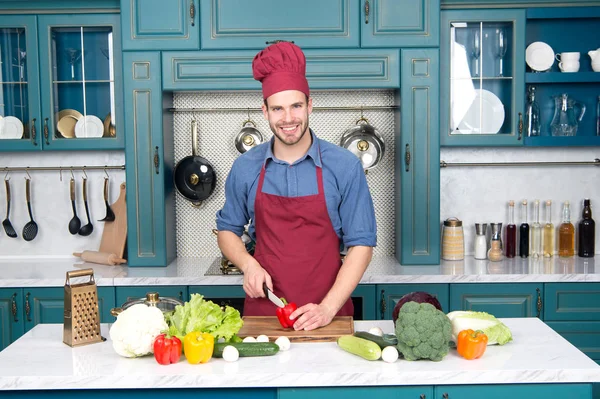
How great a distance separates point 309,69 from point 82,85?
143 centimetres

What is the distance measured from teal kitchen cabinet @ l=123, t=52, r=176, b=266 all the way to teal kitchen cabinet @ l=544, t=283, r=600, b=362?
227 centimetres

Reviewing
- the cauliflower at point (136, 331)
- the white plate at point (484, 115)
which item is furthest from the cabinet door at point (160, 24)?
the cauliflower at point (136, 331)

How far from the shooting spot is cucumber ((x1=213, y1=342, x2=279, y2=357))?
2287mm

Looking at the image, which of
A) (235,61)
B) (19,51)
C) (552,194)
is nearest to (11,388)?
(235,61)

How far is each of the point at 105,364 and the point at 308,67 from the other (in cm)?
242

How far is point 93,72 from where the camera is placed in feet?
14.7

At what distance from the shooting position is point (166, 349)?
2213 mm

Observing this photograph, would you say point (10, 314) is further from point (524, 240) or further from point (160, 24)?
point (524, 240)

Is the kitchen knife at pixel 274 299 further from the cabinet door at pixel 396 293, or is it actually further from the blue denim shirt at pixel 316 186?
the cabinet door at pixel 396 293

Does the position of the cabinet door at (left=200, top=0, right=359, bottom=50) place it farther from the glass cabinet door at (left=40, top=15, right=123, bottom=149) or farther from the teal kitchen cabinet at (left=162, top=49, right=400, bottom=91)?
the glass cabinet door at (left=40, top=15, right=123, bottom=149)

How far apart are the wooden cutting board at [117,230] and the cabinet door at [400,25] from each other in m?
1.84

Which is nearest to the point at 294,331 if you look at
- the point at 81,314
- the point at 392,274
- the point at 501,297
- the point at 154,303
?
the point at 154,303

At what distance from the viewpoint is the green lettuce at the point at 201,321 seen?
90.7 inches

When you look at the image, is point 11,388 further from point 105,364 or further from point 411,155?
point 411,155
